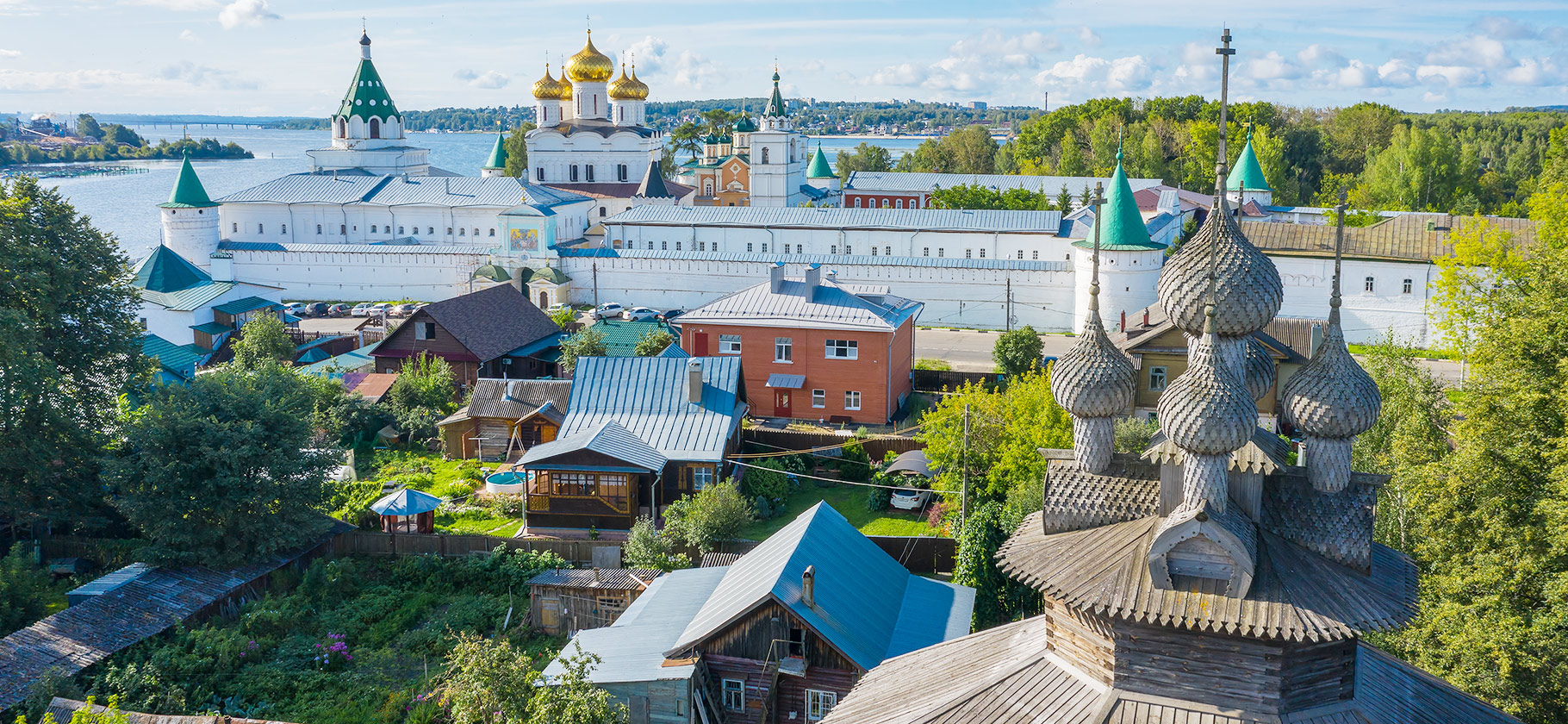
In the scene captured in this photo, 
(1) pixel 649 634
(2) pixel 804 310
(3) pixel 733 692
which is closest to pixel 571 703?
(3) pixel 733 692

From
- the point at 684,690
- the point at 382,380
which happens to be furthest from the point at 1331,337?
the point at 382,380

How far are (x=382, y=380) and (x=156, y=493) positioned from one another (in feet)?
34.7

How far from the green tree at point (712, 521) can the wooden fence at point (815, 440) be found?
17.2 feet

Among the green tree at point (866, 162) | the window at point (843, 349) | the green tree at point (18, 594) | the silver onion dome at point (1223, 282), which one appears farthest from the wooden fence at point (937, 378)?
the green tree at point (866, 162)

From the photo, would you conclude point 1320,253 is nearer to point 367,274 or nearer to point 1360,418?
point 1360,418

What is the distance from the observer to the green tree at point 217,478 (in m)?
16.8

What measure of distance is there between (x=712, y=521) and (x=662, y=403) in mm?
4298

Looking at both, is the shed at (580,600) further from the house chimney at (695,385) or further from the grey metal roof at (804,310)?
the grey metal roof at (804,310)

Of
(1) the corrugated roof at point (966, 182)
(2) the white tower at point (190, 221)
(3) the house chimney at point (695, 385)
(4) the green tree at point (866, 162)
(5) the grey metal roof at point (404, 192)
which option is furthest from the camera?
(4) the green tree at point (866, 162)

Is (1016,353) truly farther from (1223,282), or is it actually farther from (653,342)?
(1223,282)

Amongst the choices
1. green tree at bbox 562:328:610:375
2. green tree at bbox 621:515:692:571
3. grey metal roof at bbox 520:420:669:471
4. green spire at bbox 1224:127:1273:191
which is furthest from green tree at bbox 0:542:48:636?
green spire at bbox 1224:127:1273:191

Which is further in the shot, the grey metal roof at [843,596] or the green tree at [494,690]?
the grey metal roof at [843,596]

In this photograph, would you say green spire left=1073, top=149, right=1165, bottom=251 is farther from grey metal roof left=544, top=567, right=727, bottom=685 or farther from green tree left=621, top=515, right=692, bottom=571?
grey metal roof left=544, top=567, right=727, bottom=685

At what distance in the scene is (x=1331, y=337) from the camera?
24.6 feet
